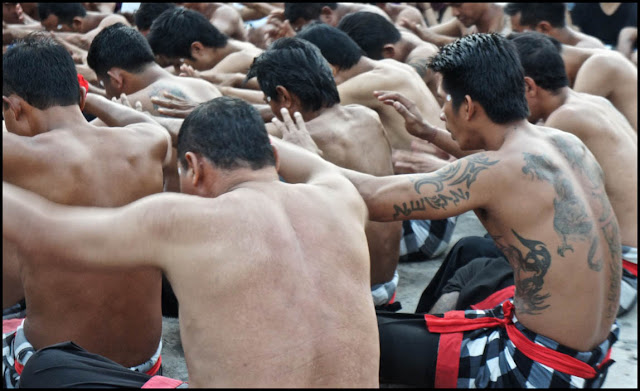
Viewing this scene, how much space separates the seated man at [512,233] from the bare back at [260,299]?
3.09 feet

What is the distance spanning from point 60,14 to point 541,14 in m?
5.39

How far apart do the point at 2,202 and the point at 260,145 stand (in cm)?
78

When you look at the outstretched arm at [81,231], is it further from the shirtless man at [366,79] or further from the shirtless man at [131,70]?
the shirtless man at [366,79]

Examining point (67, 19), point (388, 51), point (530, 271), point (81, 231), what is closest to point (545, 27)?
point (388, 51)

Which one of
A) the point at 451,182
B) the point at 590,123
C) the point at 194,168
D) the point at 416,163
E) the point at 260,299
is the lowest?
the point at 416,163

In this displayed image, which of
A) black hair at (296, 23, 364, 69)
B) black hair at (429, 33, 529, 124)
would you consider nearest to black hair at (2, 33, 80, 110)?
black hair at (429, 33, 529, 124)

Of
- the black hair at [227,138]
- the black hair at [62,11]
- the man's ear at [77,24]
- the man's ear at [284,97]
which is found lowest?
the man's ear at [77,24]

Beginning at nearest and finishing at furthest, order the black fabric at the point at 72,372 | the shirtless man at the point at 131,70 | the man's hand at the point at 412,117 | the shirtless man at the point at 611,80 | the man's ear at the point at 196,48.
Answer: the black fabric at the point at 72,372, the man's hand at the point at 412,117, the shirtless man at the point at 131,70, the shirtless man at the point at 611,80, the man's ear at the point at 196,48

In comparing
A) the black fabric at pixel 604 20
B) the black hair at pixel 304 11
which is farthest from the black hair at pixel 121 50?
the black fabric at pixel 604 20

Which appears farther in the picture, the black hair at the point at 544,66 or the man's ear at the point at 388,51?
the man's ear at the point at 388,51

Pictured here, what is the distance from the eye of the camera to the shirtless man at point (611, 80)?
5.17m

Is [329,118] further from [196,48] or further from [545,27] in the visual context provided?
[545,27]

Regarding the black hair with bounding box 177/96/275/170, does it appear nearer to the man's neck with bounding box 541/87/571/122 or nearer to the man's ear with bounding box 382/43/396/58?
the man's neck with bounding box 541/87/571/122

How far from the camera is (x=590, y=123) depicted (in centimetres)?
400
